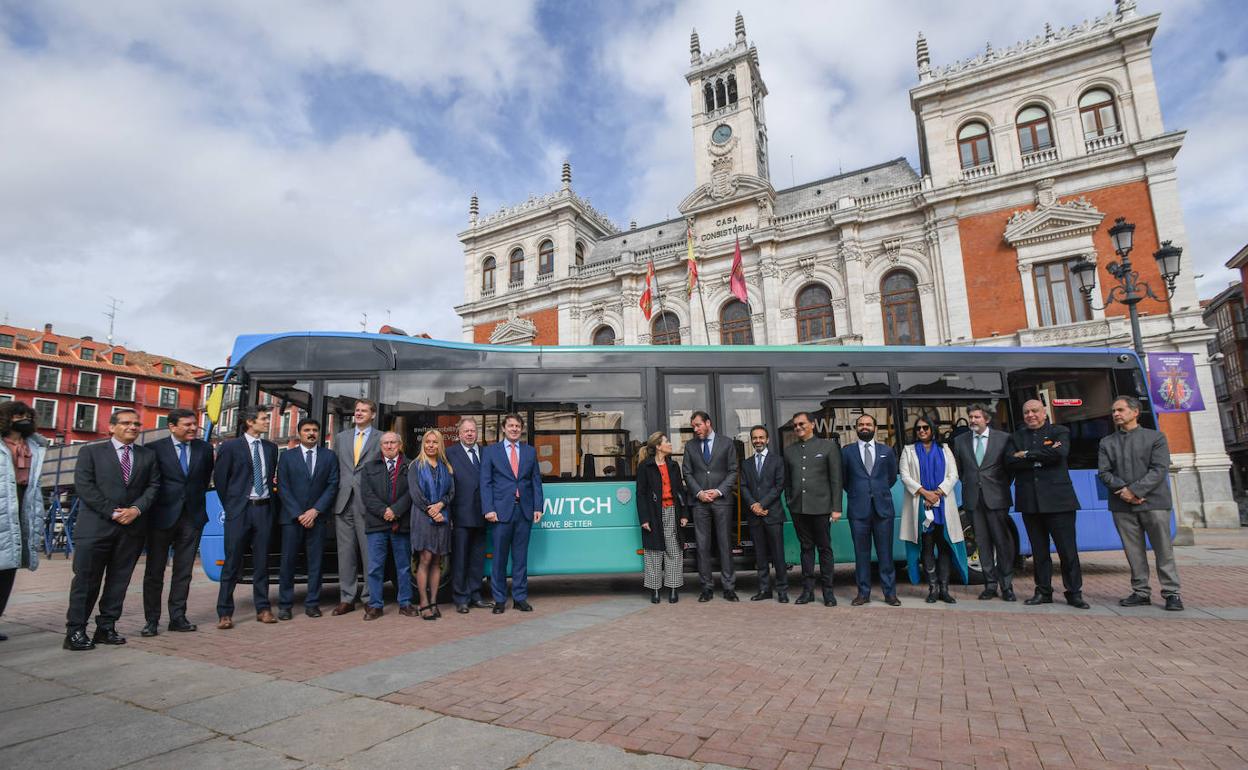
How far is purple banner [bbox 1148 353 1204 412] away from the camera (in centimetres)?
1135

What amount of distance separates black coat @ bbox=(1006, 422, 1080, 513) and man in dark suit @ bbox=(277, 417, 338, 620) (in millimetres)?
7185

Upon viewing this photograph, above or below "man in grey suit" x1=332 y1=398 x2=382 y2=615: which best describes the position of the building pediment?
above

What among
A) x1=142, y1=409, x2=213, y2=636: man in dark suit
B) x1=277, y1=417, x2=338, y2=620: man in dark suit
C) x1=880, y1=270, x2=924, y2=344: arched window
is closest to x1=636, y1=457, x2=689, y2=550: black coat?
x1=277, y1=417, x2=338, y2=620: man in dark suit

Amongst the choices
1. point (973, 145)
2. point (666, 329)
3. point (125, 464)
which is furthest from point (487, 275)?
point (125, 464)

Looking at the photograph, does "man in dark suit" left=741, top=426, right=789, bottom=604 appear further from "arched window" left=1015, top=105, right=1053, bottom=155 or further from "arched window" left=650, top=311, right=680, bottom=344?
"arched window" left=1015, top=105, right=1053, bottom=155

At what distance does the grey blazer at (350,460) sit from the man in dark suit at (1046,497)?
6.78 m

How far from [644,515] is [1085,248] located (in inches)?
849

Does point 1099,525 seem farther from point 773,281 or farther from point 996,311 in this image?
point 773,281

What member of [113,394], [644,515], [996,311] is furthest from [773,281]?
[113,394]

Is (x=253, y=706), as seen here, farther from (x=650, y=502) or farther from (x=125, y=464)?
(x=650, y=502)

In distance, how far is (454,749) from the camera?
2.76 m

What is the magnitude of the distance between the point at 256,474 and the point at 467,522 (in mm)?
2112

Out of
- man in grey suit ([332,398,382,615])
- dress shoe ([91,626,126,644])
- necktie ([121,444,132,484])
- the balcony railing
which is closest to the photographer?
dress shoe ([91,626,126,644])

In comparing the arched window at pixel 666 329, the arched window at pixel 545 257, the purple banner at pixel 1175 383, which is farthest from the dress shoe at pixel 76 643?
the arched window at pixel 545 257
